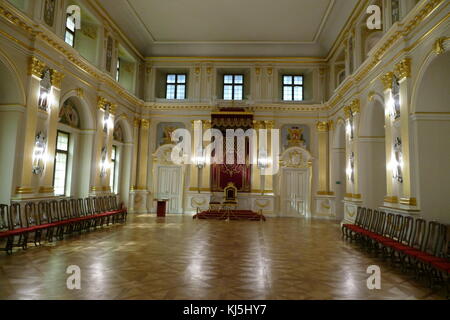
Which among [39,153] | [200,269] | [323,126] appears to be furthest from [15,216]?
[323,126]

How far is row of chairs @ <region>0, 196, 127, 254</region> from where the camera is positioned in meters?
6.64

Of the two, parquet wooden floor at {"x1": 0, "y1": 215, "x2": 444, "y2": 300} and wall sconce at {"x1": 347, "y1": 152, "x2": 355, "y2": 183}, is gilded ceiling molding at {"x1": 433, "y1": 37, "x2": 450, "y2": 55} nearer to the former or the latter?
parquet wooden floor at {"x1": 0, "y1": 215, "x2": 444, "y2": 300}

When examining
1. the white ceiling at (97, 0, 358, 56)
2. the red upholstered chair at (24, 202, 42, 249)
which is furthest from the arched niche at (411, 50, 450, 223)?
the red upholstered chair at (24, 202, 42, 249)

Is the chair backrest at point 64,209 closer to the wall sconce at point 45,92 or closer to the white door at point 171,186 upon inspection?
the wall sconce at point 45,92

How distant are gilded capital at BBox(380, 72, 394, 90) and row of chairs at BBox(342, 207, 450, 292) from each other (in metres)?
3.40

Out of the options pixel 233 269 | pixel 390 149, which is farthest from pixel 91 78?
pixel 390 149

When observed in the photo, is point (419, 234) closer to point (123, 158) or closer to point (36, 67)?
point (36, 67)

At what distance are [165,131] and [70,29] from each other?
6205 millimetres

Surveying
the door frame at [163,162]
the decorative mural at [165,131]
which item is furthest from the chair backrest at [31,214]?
the decorative mural at [165,131]

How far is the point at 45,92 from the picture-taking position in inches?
330

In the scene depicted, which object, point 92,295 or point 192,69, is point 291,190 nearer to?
point 192,69

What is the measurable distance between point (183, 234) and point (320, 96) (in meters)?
9.97

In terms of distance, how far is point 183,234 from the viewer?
29.3 feet

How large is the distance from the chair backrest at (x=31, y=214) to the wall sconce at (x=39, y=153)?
1.02 m
